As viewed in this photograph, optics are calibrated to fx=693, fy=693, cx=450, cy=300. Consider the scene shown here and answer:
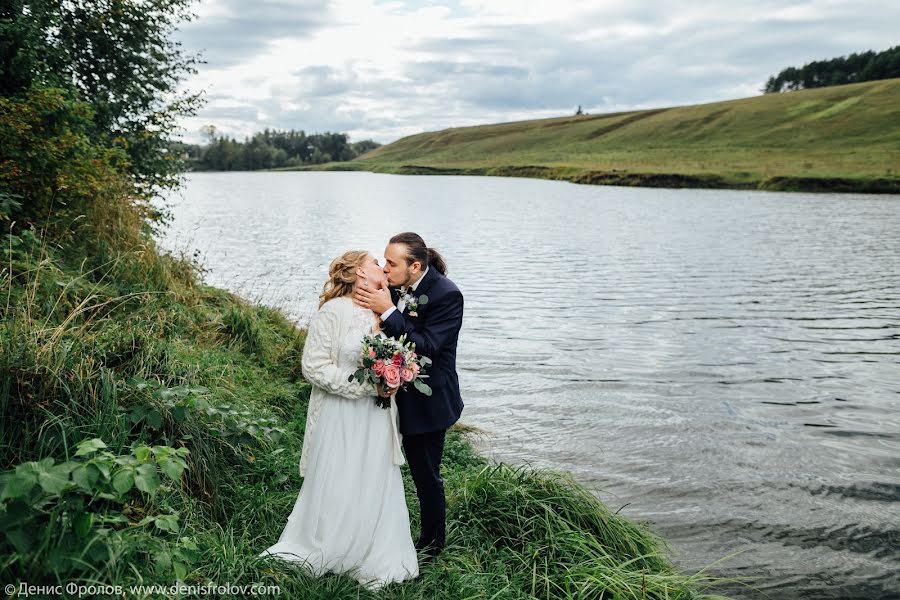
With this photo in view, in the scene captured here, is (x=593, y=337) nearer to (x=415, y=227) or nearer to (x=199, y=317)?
(x=199, y=317)

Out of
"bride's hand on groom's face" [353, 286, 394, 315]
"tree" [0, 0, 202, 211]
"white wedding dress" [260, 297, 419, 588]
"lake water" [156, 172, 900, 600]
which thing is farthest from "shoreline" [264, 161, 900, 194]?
"white wedding dress" [260, 297, 419, 588]

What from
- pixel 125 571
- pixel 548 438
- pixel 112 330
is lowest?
pixel 548 438

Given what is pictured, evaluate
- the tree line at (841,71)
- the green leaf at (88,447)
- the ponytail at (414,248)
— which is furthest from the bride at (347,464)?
the tree line at (841,71)

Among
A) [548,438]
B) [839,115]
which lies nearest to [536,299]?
[548,438]

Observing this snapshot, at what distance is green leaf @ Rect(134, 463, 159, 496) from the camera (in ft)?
11.2

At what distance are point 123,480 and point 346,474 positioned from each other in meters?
1.62

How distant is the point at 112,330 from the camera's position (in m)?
6.27

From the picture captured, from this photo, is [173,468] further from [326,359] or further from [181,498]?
[181,498]

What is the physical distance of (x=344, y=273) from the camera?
15.9ft

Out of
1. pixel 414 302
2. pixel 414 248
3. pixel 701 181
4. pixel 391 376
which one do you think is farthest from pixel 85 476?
pixel 701 181

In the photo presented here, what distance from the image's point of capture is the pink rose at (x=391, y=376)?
450 cm

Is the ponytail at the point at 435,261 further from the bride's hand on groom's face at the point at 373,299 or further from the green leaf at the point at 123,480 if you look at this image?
the green leaf at the point at 123,480

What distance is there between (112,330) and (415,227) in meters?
30.0

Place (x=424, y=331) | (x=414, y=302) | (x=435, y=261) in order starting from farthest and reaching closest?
(x=435, y=261)
(x=424, y=331)
(x=414, y=302)
